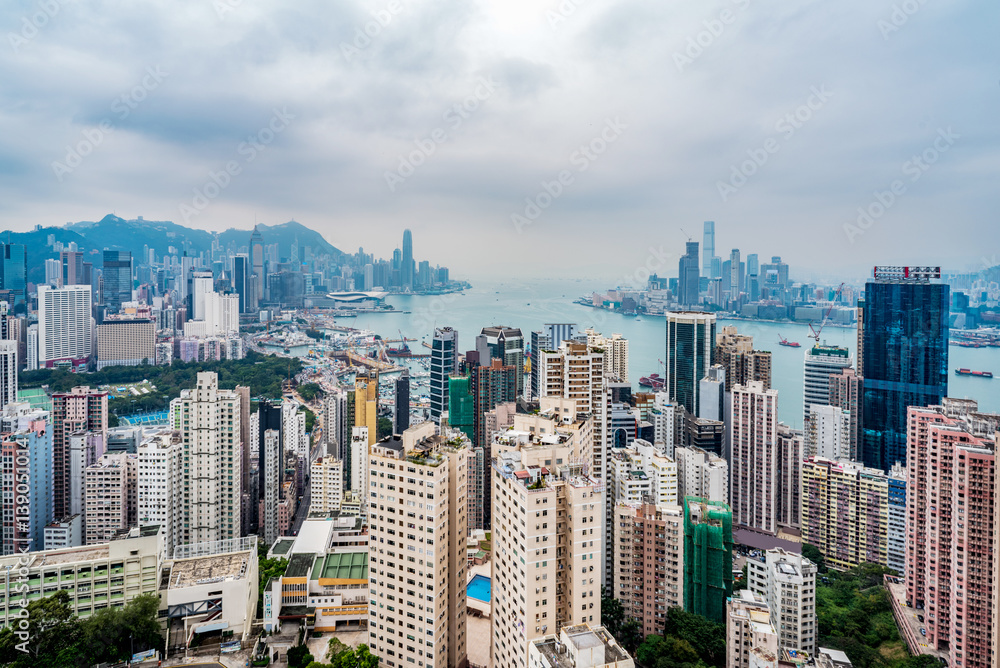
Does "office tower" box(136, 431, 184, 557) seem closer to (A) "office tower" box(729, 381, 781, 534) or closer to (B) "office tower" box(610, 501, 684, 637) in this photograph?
(B) "office tower" box(610, 501, 684, 637)

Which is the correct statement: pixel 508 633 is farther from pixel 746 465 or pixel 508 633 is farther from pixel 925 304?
pixel 925 304

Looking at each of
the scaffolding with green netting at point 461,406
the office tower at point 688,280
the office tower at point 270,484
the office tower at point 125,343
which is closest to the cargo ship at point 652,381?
the office tower at point 688,280

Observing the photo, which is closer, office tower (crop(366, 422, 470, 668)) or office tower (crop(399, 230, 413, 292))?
office tower (crop(366, 422, 470, 668))

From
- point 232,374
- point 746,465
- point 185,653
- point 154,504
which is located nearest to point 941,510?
point 746,465

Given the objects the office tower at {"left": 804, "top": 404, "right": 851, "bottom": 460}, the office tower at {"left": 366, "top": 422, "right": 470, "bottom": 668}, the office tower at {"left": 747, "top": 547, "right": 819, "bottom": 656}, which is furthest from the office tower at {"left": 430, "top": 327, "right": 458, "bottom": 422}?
the office tower at {"left": 366, "top": 422, "right": 470, "bottom": 668}

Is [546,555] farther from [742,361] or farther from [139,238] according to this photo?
[139,238]

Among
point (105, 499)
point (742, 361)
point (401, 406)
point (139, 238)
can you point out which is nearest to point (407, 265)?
point (401, 406)
